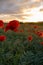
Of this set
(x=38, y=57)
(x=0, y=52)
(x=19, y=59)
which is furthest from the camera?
(x=0, y=52)

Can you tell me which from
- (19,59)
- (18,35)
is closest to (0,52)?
(19,59)

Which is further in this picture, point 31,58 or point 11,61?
point 11,61

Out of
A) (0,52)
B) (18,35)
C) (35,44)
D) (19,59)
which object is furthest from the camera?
(18,35)

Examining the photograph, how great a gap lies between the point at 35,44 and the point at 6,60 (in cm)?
131

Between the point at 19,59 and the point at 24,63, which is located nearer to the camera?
the point at 24,63

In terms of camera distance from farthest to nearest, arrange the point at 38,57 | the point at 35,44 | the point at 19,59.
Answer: the point at 35,44
the point at 19,59
the point at 38,57

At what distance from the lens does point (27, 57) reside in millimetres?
4289

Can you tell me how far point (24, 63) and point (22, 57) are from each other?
25cm

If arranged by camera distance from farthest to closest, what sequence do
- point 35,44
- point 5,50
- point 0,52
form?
1. point 35,44
2. point 5,50
3. point 0,52

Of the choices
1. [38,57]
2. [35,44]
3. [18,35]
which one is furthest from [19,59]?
[18,35]

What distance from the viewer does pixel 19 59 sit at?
4.45 meters

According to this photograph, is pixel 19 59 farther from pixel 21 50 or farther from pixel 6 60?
pixel 21 50

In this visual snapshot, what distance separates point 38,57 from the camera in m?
4.12

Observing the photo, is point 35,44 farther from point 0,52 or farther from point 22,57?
point 22,57
